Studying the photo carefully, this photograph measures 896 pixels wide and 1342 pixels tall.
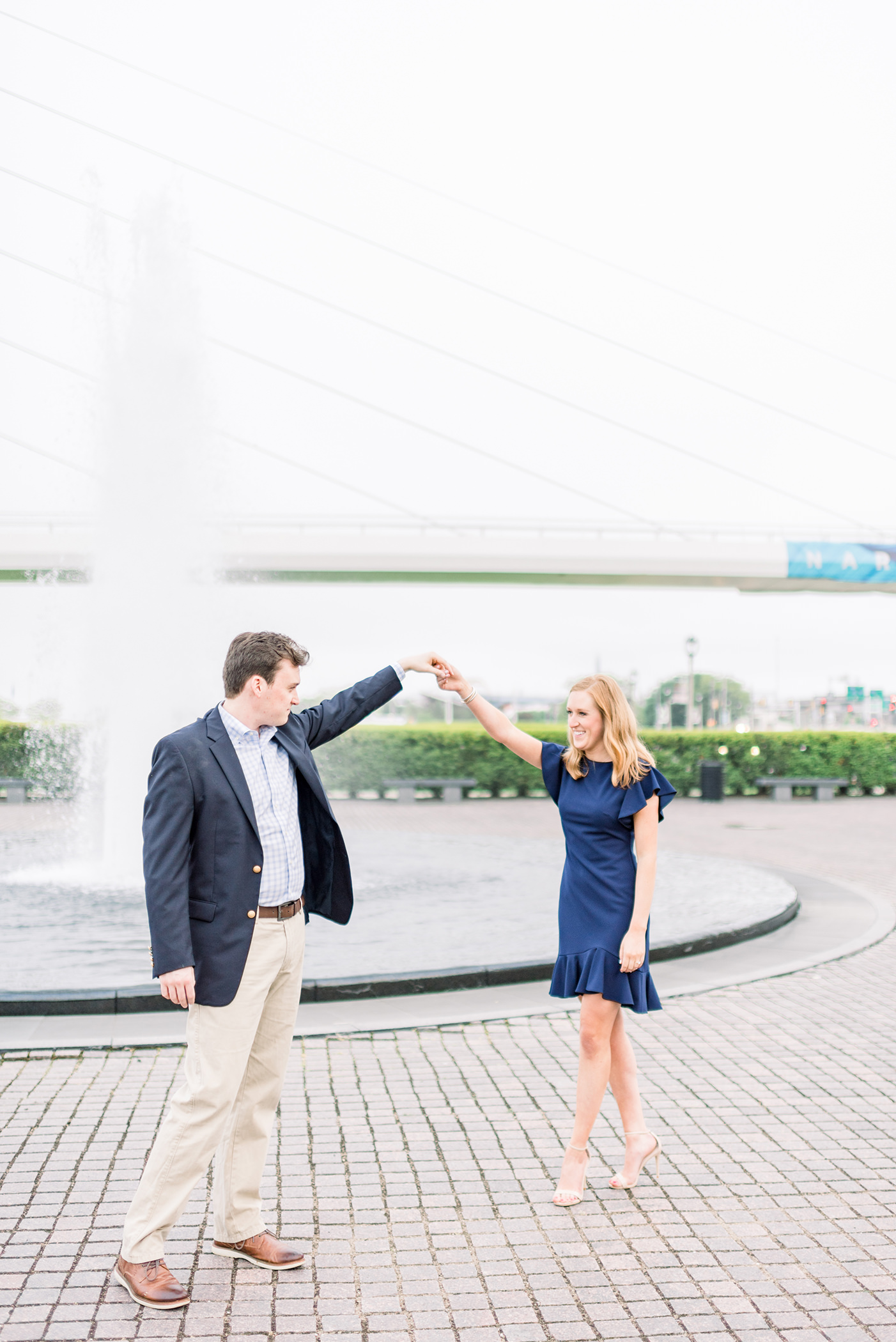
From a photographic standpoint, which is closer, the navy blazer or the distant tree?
the navy blazer

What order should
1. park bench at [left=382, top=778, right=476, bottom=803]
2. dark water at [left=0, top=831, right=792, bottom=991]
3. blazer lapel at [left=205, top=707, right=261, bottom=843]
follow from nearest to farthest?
blazer lapel at [left=205, top=707, right=261, bottom=843] → dark water at [left=0, top=831, right=792, bottom=991] → park bench at [left=382, top=778, right=476, bottom=803]

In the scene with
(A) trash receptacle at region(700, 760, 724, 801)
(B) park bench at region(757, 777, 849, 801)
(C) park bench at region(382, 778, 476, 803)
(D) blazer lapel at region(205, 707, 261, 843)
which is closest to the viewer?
(D) blazer lapel at region(205, 707, 261, 843)

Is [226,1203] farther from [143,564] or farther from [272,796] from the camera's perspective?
[143,564]

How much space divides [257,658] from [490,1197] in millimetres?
1858

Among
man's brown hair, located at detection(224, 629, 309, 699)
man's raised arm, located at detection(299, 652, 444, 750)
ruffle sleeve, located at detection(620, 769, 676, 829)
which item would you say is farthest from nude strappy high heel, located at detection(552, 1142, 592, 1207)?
man's brown hair, located at detection(224, 629, 309, 699)

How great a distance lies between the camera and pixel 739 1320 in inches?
111

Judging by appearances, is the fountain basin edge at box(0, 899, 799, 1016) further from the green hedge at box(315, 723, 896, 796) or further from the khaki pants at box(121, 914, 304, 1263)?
the green hedge at box(315, 723, 896, 796)

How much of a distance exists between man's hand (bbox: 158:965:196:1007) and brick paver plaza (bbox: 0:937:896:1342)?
781mm

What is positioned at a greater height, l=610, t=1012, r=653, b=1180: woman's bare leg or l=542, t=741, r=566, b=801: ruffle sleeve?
l=542, t=741, r=566, b=801: ruffle sleeve

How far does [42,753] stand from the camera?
2248 cm

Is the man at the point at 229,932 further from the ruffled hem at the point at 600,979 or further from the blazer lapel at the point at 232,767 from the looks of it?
the ruffled hem at the point at 600,979

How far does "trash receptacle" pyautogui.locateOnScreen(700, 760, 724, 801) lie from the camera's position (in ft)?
70.9

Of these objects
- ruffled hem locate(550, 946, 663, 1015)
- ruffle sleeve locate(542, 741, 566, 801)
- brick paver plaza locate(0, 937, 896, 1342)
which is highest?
ruffle sleeve locate(542, 741, 566, 801)

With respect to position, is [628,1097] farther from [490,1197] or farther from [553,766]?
[553,766]
